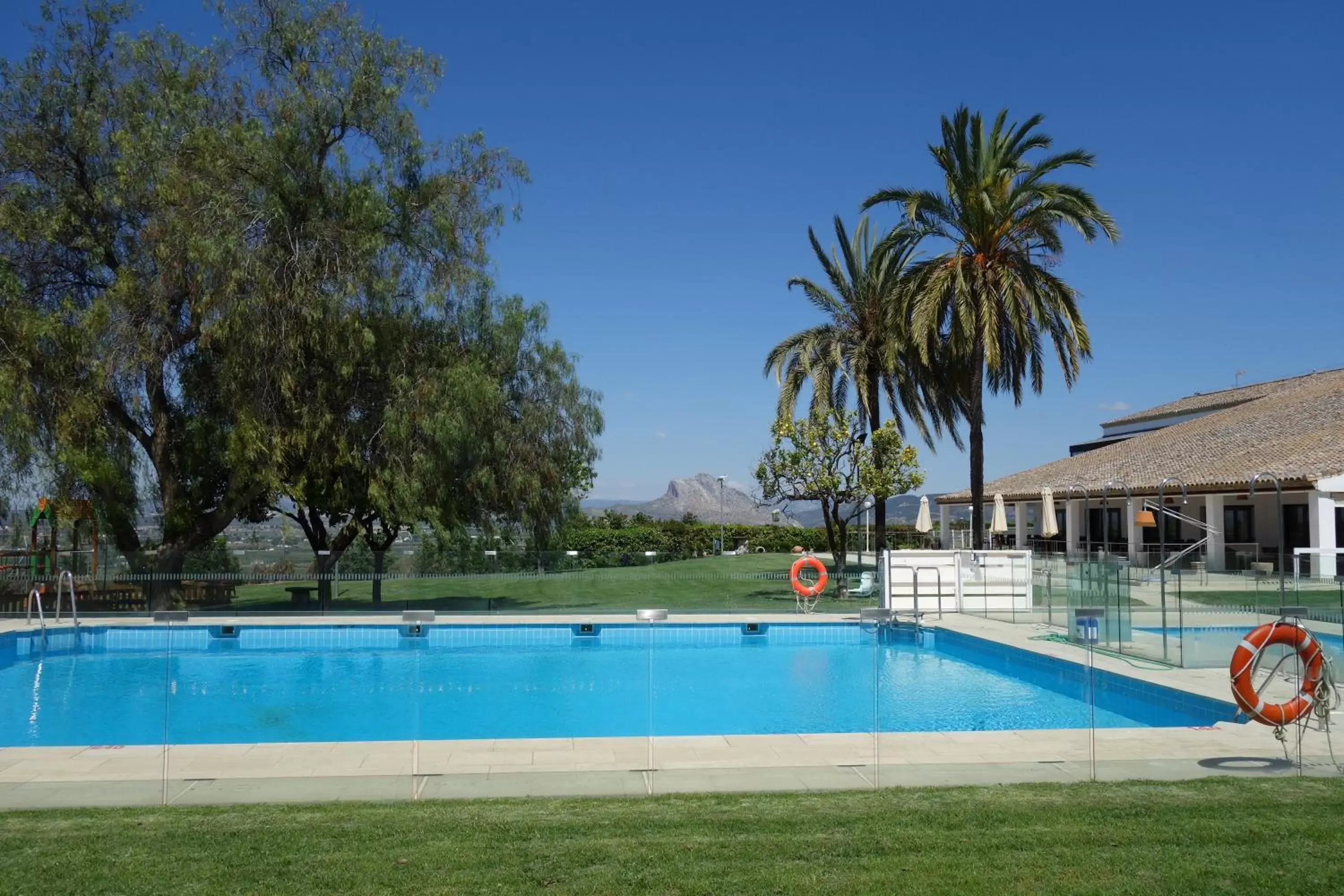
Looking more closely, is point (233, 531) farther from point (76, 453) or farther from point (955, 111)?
point (955, 111)

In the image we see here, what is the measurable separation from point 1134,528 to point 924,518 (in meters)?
7.56

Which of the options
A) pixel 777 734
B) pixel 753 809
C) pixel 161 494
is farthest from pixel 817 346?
pixel 753 809

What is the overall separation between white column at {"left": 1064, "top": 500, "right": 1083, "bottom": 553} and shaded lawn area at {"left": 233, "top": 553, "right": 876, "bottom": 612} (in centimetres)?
1426

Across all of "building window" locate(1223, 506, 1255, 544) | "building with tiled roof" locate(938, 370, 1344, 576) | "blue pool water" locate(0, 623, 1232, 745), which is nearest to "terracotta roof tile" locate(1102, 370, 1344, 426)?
"building with tiled roof" locate(938, 370, 1344, 576)

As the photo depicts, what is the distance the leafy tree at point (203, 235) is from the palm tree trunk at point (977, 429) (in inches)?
406

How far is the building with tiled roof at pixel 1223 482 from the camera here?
2627cm

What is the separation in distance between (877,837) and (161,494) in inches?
738

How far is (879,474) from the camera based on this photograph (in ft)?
76.2

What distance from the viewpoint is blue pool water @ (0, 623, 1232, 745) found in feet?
29.8

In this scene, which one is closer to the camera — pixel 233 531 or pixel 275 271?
pixel 275 271

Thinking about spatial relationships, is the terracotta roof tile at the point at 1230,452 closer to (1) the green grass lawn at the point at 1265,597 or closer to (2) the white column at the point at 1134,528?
(2) the white column at the point at 1134,528

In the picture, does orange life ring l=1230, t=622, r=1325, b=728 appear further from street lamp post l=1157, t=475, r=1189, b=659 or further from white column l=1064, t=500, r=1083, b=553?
white column l=1064, t=500, r=1083, b=553

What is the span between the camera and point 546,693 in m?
11.4

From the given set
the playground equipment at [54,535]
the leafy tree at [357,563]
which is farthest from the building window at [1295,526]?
the playground equipment at [54,535]
